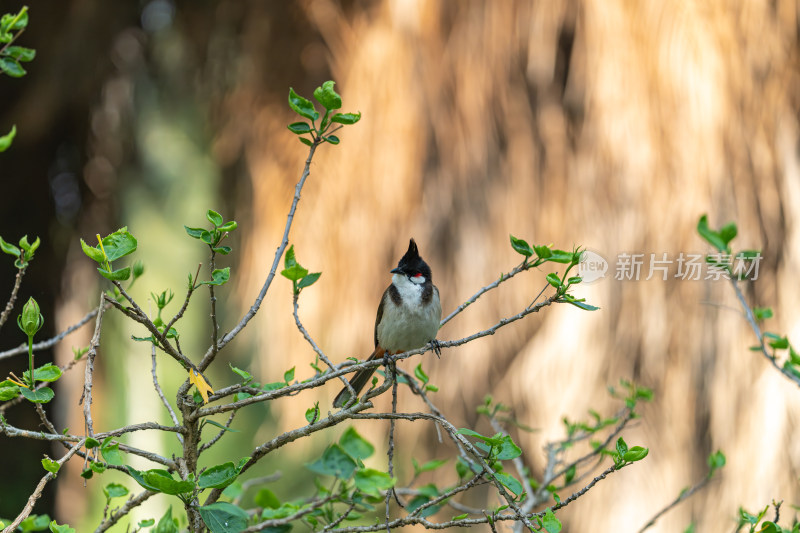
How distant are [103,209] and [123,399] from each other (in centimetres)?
98

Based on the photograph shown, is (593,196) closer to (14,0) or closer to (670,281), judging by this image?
(670,281)

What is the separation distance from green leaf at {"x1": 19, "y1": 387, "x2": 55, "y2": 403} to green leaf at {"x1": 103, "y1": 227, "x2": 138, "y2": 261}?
126mm

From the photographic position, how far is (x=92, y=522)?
278 cm

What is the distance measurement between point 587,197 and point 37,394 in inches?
54.7

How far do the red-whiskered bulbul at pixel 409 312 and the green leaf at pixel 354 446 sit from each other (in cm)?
32

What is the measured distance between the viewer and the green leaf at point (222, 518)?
0.60m

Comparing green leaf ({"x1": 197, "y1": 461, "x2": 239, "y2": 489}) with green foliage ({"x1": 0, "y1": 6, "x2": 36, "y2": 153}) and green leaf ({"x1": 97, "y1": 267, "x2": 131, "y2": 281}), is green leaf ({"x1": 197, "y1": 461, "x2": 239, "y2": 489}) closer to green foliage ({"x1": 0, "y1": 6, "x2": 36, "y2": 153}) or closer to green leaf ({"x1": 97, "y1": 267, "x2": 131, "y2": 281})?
green leaf ({"x1": 97, "y1": 267, "x2": 131, "y2": 281})

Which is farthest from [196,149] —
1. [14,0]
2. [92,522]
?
[92,522]

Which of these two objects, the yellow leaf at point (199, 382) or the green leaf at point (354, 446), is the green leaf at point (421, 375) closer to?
the green leaf at point (354, 446)

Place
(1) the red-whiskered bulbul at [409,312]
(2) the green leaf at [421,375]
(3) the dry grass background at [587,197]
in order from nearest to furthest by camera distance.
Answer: (2) the green leaf at [421,375] < (1) the red-whiskered bulbul at [409,312] < (3) the dry grass background at [587,197]

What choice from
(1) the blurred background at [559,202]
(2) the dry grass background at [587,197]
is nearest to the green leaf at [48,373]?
(1) the blurred background at [559,202]

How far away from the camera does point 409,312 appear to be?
119 cm

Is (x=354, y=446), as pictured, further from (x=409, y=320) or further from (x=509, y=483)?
(x=409, y=320)

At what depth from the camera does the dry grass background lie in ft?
5.41
